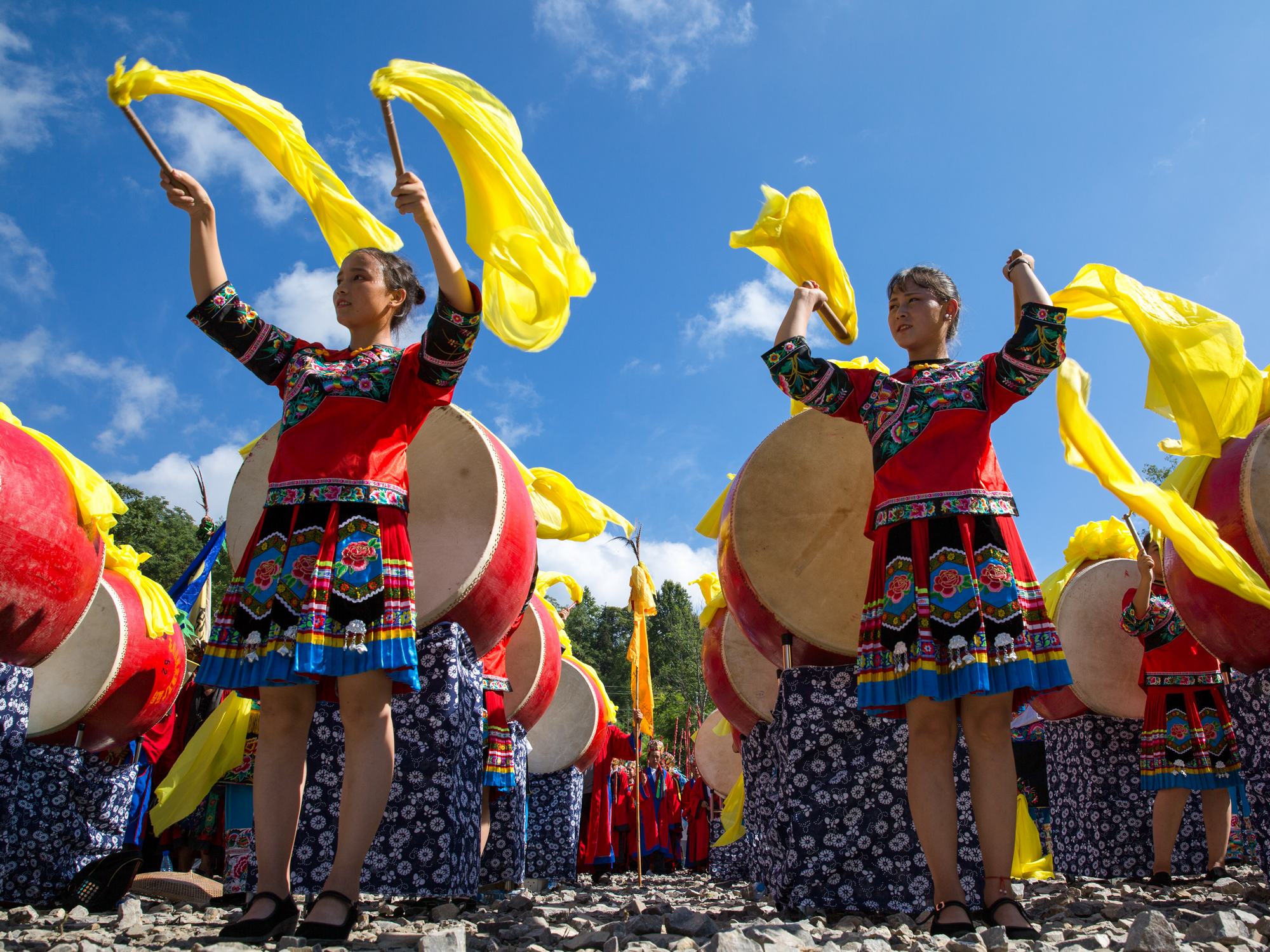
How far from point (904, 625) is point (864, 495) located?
89 cm

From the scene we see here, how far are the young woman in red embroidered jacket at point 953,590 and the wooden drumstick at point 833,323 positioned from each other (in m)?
0.37

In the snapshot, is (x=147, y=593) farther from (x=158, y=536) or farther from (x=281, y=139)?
(x=158, y=536)

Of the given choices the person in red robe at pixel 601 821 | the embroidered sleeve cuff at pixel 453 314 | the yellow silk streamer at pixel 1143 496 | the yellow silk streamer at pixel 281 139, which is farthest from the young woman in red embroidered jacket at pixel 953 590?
the person in red robe at pixel 601 821

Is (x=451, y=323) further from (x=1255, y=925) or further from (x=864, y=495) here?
(x=1255, y=925)

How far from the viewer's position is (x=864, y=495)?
3188 mm

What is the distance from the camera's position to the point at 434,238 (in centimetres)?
221

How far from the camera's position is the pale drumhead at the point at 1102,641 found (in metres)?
5.06

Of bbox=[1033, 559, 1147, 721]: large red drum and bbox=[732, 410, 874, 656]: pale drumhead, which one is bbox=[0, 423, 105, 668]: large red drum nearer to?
bbox=[732, 410, 874, 656]: pale drumhead

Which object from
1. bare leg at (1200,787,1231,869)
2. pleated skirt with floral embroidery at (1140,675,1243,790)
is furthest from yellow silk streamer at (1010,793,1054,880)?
bare leg at (1200,787,1231,869)

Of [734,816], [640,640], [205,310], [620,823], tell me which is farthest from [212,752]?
[620,823]

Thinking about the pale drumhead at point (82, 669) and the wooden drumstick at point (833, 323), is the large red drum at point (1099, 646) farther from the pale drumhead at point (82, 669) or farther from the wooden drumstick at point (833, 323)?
the pale drumhead at point (82, 669)

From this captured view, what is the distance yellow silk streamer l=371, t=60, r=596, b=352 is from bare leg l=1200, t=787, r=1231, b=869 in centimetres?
390

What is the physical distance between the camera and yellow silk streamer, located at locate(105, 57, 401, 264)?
244 cm

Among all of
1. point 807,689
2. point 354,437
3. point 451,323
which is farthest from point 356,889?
point 807,689
